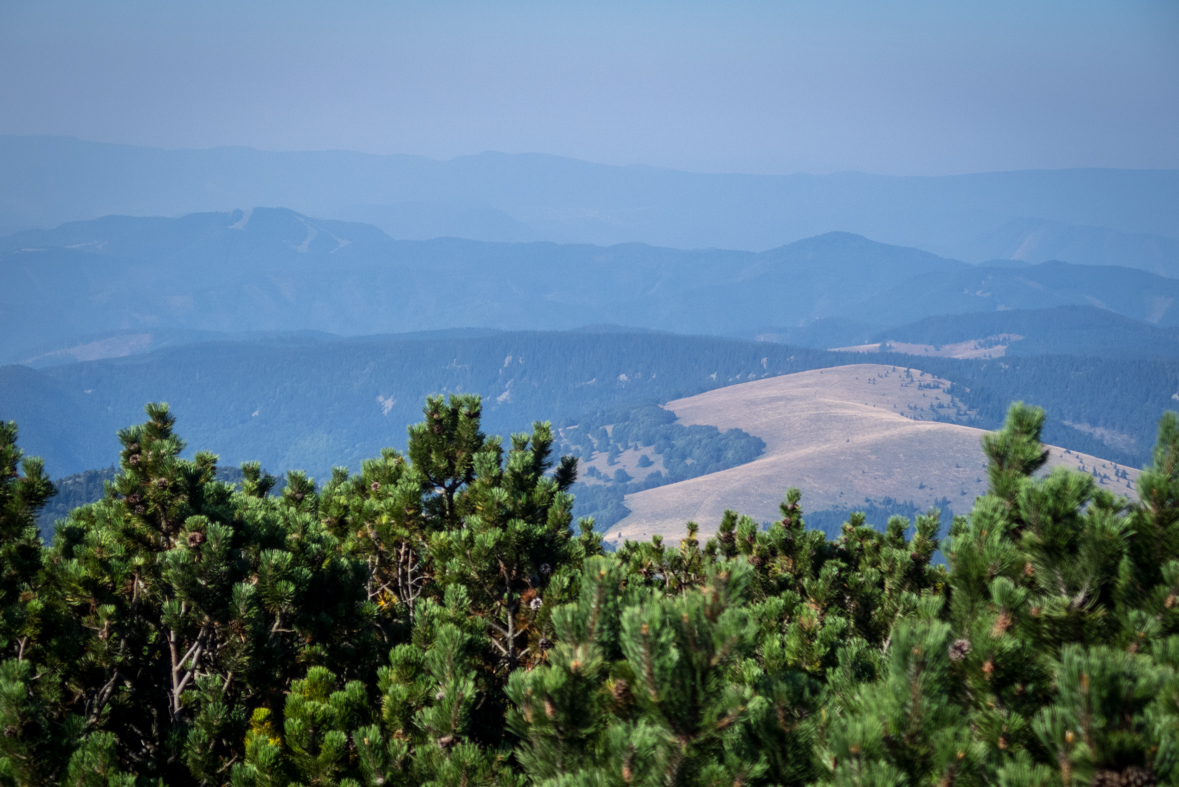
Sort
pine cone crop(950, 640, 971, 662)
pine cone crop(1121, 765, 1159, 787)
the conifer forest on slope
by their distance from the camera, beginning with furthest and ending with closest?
pine cone crop(950, 640, 971, 662)
the conifer forest on slope
pine cone crop(1121, 765, 1159, 787)

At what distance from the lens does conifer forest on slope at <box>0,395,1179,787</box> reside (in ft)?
13.9

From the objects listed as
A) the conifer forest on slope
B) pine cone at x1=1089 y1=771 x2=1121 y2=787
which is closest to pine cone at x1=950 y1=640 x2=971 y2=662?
the conifer forest on slope

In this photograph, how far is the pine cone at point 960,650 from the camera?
4738 millimetres

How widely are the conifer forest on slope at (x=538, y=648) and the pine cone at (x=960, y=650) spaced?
0.02 m

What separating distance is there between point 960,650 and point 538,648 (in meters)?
6.66

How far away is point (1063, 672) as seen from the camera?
3.55m

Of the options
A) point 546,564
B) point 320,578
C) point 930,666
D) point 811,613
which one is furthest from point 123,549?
point 930,666

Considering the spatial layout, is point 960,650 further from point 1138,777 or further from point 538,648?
point 538,648

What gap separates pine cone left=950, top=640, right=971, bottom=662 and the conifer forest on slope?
2cm

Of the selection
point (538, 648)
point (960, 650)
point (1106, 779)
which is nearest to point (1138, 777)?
point (1106, 779)

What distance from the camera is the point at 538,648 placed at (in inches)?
414

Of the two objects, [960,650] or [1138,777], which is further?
[960,650]

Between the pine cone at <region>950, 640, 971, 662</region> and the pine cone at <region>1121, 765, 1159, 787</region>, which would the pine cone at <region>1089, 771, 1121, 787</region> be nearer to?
the pine cone at <region>1121, 765, 1159, 787</region>

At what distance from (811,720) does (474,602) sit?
6679 mm
